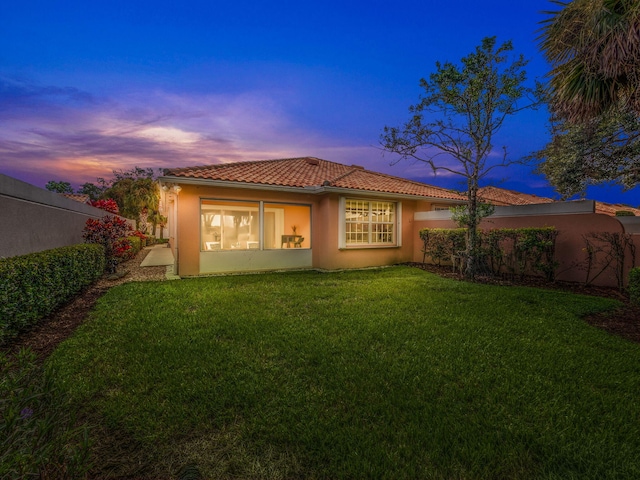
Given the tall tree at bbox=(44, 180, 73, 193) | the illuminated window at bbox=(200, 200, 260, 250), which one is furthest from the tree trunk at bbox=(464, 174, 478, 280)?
the tall tree at bbox=(44, 180, 73, 193)

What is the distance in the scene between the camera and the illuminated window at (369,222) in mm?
12258

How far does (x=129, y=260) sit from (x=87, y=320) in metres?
10.9

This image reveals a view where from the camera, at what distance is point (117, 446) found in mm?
2424

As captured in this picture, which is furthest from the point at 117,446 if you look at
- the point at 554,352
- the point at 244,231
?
the point at 244,231

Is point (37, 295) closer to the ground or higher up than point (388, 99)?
closer to the ground

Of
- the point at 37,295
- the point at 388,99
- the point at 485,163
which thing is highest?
the point at 388,99

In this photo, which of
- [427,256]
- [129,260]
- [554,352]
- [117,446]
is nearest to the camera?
[117,446]

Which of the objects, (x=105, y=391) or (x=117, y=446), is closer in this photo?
(x=117, y=446)

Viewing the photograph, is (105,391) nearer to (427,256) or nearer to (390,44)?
(427,256)

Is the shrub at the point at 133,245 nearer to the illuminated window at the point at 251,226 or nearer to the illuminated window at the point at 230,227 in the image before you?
the illuminated window at the point at 230,227

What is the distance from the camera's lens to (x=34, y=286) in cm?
510

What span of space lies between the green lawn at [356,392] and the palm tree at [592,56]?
4158 millimetres

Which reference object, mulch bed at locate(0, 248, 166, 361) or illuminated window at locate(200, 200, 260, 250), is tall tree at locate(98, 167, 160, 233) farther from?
mulch bed at locate(0, 248, 166, 361)

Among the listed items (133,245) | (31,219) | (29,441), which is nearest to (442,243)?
(29,441)
